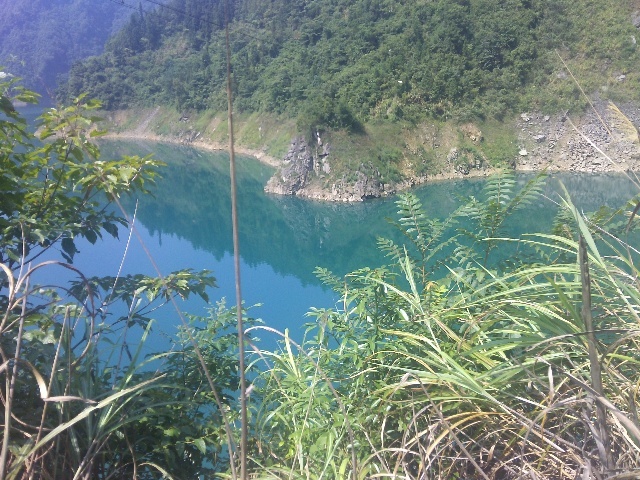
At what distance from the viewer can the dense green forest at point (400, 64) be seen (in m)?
21.6

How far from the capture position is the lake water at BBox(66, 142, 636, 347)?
8156 millimetres

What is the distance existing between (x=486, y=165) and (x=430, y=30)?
8873 mm

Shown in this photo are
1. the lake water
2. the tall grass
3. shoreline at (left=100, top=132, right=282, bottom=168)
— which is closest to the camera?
the tall grass

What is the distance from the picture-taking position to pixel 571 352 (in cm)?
131

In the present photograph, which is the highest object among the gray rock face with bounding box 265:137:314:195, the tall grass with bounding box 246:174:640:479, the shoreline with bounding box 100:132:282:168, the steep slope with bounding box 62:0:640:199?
the tall grass with bounding box 246:174:640:479

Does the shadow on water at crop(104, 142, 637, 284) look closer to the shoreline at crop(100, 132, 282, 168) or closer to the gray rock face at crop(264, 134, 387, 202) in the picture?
the gray rock face at crop(264, 134, 387, 202)

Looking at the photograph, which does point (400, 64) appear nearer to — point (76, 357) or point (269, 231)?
point (269, 231)

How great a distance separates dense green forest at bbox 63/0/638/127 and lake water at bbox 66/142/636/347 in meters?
3.62

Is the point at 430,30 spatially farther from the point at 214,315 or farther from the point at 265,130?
the point at 214,315

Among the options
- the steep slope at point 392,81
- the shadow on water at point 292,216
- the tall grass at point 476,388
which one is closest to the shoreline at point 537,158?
the steep slope at point 392,81

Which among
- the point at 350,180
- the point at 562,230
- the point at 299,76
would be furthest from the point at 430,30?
the point at 562,230

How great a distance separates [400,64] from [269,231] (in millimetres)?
12843

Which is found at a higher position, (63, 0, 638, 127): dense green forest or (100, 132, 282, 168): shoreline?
(63, 0, 638, 127): dense green forest

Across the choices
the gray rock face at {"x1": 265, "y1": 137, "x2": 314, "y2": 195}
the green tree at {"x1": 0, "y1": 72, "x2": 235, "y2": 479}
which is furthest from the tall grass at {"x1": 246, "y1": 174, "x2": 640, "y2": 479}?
the gray rock face at {"x1": 265, "y1": 137, "x2": 314, "y2": 195}
